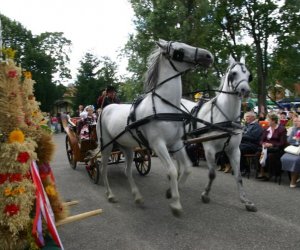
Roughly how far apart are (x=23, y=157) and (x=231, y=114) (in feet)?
12.3

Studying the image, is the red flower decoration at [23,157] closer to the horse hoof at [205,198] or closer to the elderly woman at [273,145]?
the horse hoof at [205,198]

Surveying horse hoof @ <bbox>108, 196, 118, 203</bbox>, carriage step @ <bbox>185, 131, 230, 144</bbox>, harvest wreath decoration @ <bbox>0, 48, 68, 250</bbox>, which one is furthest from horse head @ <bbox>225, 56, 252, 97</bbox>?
harvest wreath decoration @ <bbox>0, 48, 68, 250</bbox>

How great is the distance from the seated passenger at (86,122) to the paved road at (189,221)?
1349 mm

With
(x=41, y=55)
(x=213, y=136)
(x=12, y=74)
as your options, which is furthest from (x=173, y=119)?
(x=41, y=55)

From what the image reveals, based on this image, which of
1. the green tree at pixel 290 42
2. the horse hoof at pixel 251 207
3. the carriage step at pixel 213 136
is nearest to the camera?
the horse hoof at pixel 251 207

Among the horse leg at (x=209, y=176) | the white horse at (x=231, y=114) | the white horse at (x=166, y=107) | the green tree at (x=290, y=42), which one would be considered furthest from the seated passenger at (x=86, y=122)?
the green tree at (x=290, y=42)

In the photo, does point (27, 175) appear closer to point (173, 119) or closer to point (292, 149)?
point (173, 119)

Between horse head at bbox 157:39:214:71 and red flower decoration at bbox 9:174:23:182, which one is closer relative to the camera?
red flower decoration at bbox 9:174:23:182

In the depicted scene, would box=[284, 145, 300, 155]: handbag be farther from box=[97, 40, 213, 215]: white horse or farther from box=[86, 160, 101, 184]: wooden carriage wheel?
box=[86, 160, 101, 184]: wooden carriage wheel

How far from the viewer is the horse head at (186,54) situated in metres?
4.85

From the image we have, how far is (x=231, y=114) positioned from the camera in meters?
6.04

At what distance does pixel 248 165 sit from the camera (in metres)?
8.33

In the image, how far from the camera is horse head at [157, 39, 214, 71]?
4.85m

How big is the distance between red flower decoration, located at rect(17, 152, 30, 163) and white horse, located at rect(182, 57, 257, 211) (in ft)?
11.0
